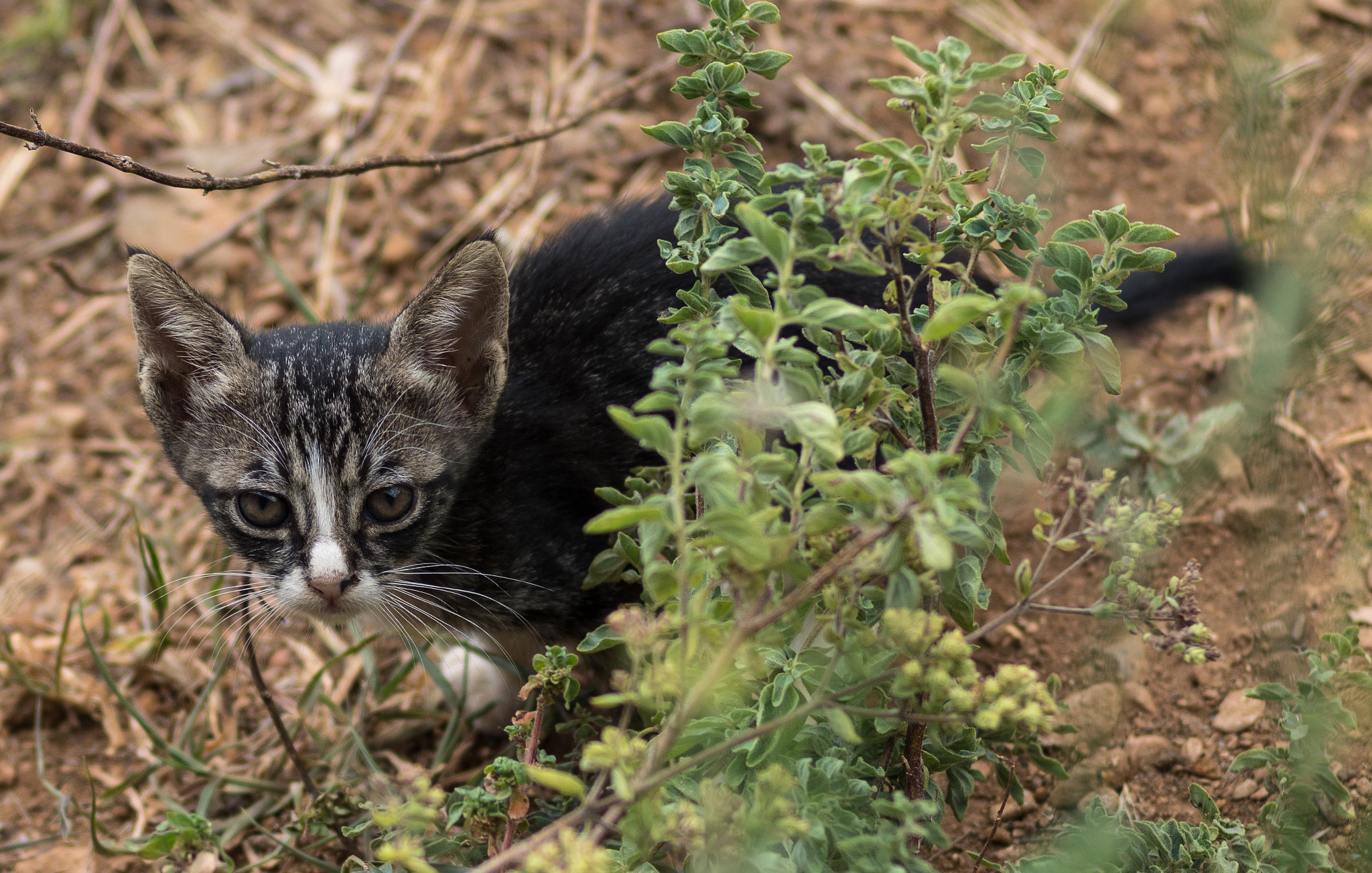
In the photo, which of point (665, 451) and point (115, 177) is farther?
point (115, 177)

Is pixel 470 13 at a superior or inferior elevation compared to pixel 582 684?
superior

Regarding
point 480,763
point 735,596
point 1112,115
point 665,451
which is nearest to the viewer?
point 665,451

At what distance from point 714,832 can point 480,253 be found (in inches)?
61.8

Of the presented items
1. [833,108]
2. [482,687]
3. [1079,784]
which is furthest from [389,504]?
[833,108]

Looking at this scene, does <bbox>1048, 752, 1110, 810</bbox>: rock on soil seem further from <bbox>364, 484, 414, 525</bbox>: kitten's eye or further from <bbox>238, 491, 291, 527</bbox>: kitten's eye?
<bbox>238, 491, 291, 527</bbox>: kitten's eye

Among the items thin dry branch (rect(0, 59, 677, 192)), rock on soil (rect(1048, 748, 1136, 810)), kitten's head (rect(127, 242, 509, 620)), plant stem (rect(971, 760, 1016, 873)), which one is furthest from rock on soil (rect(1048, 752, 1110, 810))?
thin dry branch (rect(0, 59, 677, 192))

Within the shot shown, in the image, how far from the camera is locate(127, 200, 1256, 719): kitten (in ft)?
8.98

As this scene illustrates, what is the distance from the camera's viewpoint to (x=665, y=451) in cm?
160

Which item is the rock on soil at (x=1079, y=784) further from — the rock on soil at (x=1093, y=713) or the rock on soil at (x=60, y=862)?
the rock on soil at (x=60, y=862)

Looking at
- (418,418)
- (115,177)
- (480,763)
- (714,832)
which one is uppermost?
(115,177)

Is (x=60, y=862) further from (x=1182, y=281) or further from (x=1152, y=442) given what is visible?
(x=1182, y=281)

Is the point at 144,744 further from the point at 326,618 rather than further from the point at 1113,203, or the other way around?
the point at 1113,203

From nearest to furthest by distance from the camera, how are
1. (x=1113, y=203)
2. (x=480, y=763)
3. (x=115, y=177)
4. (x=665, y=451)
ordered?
(x=665, y=451) < (x=480, y=763) < (x=1113, y=203) < (x=115, y=177)

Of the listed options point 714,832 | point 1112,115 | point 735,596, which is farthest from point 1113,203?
point 714,832
